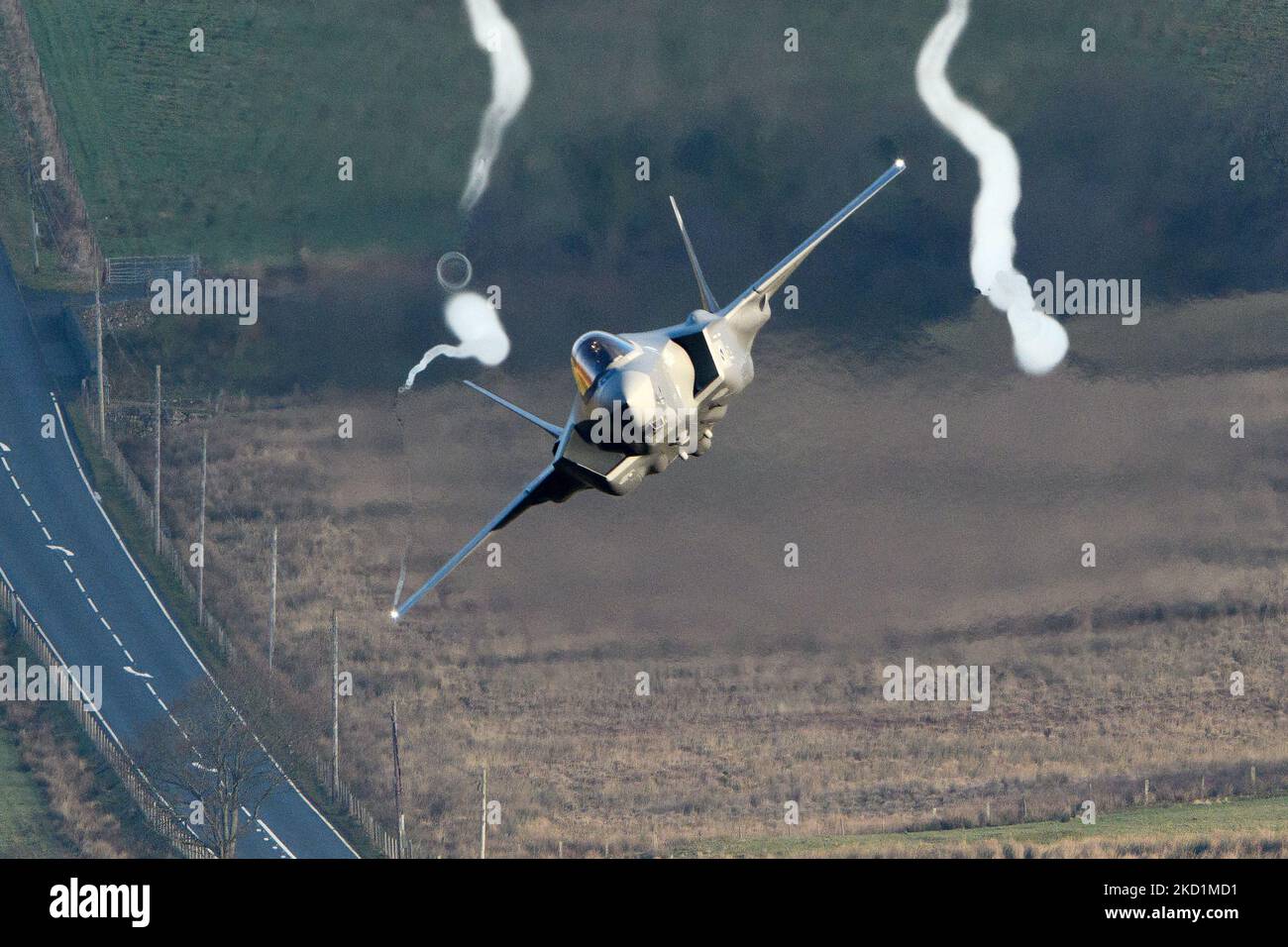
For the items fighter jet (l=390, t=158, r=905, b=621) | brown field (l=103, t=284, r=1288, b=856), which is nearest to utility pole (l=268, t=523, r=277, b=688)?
brown field (l=103, t=284, r=1288, b=856)

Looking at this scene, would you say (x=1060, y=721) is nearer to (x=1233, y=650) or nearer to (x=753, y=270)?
(x=1233, y=650)

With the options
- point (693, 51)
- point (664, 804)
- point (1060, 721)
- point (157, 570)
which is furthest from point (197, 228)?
point (1060, 721)

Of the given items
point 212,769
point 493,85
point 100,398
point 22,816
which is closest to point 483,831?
point 212,769

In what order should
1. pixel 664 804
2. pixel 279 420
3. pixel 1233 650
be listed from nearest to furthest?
pixel 664 804 < pixel 1233 650 < pixel 279 420

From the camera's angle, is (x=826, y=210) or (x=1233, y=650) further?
(x=826, y=210)

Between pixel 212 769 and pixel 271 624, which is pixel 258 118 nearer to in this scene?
pixel 271 624

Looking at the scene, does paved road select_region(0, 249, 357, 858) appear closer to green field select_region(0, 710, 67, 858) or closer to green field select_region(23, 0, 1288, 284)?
green field select_region(0, 710, 67, 858)
